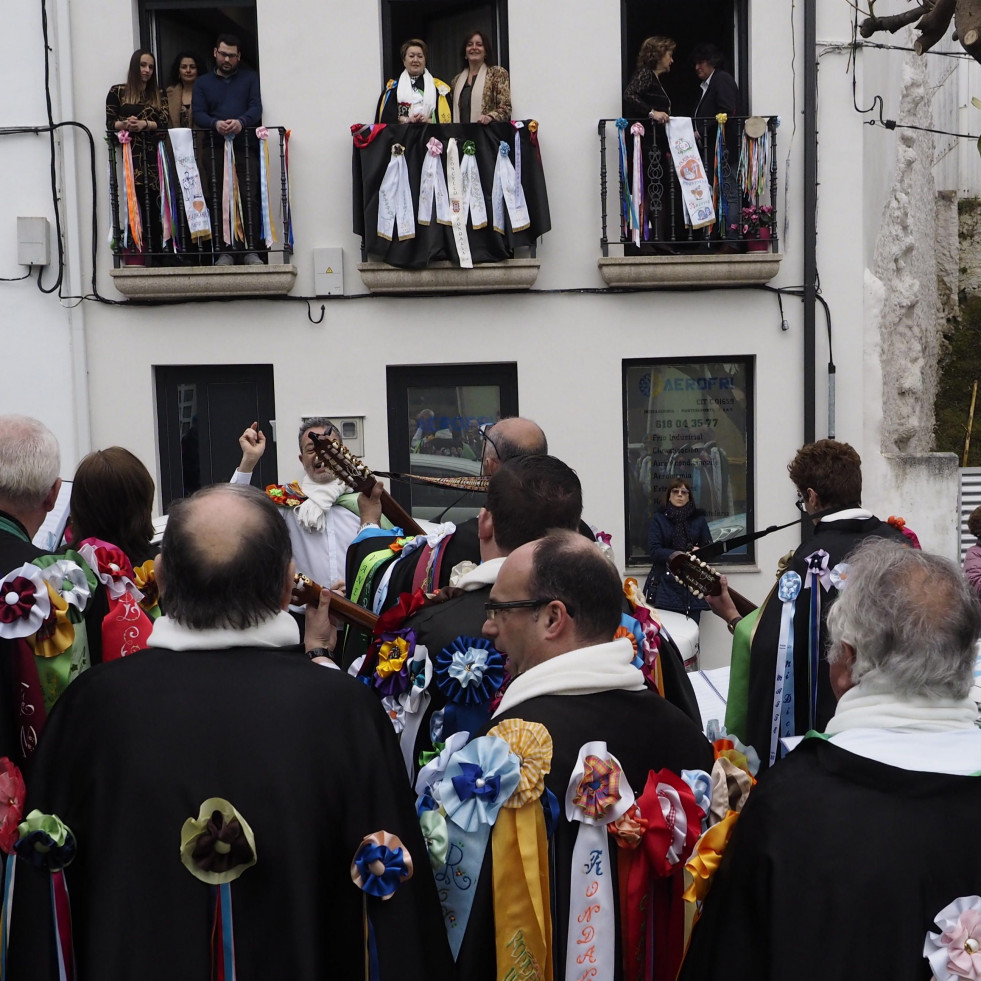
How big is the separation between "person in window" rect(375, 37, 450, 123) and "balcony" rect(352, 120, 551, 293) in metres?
0.17

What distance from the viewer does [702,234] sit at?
32.1 feet

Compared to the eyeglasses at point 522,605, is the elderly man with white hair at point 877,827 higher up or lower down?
lower down

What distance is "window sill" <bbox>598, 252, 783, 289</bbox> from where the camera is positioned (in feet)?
31.3

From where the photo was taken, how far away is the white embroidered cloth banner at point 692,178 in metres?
9.58

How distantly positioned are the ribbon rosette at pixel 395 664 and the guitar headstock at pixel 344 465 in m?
1.94

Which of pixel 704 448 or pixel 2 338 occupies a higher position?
pixel 2 338

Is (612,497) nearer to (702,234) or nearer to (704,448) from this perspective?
(704,448)

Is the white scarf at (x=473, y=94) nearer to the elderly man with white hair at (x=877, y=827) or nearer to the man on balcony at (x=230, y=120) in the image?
the man on balcony at (x=230, y=120)

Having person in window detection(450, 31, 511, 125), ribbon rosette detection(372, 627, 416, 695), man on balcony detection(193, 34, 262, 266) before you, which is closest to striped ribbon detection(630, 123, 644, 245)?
person in window detection(450, 31, 511, 125)

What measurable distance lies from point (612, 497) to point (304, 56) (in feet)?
14.4

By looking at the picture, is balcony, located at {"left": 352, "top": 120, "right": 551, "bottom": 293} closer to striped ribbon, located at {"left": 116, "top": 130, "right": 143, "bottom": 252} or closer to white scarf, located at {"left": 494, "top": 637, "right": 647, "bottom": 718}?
striped ribbon, located at {"left": 116, "top": 130, "right": 143, "bottom": 252}

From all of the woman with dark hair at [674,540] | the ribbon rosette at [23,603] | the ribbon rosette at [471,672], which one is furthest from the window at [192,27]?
the ribbon rosette at [471,672]

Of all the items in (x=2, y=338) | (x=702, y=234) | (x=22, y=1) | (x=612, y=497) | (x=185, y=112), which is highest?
(x=22, y=1)

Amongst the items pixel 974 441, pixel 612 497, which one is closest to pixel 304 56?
pixel 612 497
